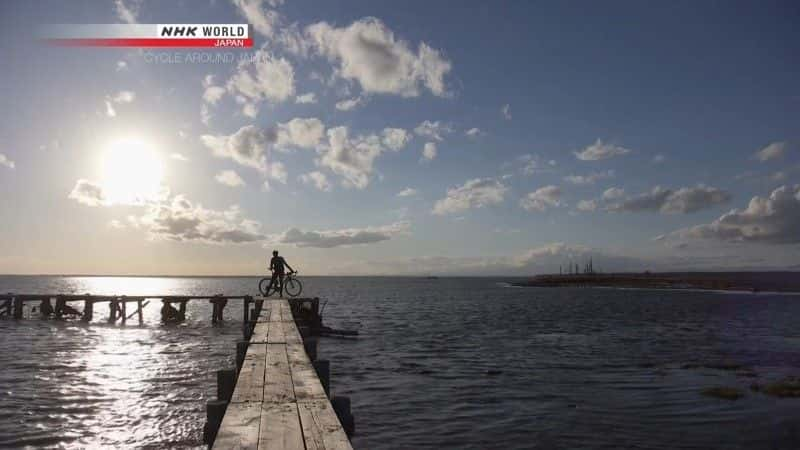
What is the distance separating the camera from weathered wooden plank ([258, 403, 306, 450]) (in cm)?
470

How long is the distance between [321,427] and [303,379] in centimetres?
244

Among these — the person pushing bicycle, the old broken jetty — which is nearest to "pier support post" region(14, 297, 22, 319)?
the person pushing bicycle

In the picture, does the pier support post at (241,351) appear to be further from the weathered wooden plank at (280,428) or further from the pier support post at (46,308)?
the pier support post at (46,308)

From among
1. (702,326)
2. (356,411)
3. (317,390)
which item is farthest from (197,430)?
(702,326)

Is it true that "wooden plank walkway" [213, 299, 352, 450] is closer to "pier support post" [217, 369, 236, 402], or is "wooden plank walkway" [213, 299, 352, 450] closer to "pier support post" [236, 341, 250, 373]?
"pier support post" [217, 369, 236, 402]

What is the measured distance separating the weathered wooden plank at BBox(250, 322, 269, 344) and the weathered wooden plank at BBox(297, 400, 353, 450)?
580cm

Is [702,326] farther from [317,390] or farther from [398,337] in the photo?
[317,390]

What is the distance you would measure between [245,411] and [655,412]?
40.3ft

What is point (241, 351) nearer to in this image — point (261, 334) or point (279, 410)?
point (261, 334)

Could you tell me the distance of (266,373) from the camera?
26.0 feet

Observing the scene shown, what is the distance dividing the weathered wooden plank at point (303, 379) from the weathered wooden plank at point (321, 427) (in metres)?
0.36

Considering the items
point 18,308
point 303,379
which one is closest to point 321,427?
point 303,379

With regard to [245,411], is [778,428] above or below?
below

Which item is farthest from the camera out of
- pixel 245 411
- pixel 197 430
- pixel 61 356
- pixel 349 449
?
pixel 61 356
